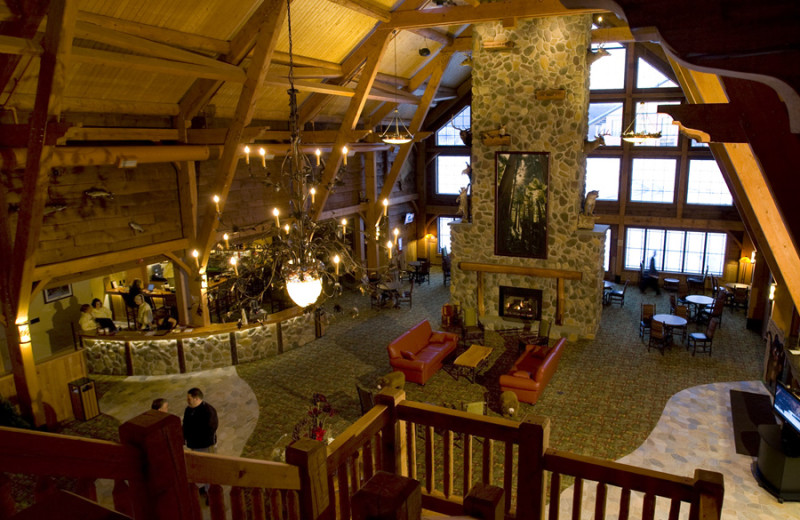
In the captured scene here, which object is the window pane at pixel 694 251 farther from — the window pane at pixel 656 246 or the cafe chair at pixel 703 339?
the cafe chair at pixel 703 339

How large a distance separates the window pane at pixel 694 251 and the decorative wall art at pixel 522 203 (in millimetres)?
6825

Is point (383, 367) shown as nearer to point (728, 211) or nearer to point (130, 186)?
point (130, 186)

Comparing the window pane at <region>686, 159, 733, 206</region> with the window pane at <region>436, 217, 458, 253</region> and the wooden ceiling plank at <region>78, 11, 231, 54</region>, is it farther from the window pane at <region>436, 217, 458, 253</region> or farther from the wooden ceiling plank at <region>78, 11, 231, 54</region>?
the wooden ceiling plank at <region>78, 11, 231, 54</region>

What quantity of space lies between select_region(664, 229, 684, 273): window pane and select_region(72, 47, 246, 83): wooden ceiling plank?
13817mm

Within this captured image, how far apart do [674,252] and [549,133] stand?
7.64 metres

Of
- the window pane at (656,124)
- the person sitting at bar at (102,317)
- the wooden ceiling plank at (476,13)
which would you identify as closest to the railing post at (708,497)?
the wooden ceiling plank at (476,13)

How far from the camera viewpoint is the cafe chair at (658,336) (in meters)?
11.7

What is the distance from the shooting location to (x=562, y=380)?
10641 mm

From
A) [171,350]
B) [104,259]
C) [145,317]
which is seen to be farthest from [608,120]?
[104,259]

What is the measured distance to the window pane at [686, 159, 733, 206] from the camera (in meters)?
15.8

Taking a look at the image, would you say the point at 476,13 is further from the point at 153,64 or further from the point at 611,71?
the point at 611,71

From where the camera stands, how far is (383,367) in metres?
11.5

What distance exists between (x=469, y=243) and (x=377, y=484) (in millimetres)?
12562

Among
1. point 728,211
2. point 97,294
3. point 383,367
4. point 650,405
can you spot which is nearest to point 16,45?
point 383,367
